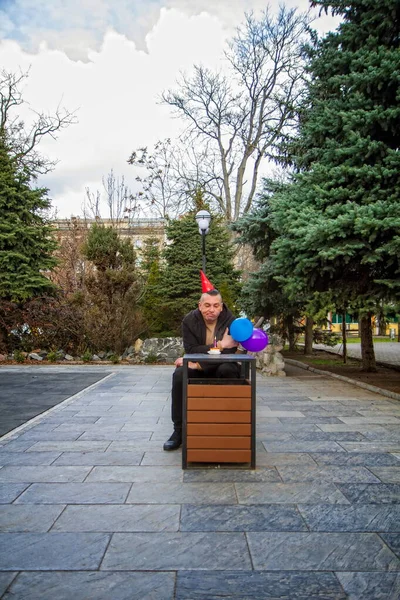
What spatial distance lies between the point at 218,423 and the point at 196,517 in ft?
3.25

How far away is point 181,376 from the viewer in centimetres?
438

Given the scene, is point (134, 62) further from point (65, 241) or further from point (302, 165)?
point (65, 241)

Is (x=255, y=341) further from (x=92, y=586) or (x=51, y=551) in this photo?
(x=92, y=586)

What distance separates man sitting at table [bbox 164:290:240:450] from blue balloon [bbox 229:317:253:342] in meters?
0.23

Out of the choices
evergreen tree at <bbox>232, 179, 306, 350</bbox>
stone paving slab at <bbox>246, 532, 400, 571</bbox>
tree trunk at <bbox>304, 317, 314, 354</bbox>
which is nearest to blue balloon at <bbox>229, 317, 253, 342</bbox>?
stone paving slab at <bbox>246, 532, 400, 571</bbox>

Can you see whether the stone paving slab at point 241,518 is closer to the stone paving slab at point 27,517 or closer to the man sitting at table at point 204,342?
the stone paving slab at point 27,517

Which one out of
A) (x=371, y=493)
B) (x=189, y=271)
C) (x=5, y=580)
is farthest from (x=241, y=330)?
(x=189, y=271)

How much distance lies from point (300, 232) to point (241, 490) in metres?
5.32

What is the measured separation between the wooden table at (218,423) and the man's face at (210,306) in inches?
31.2

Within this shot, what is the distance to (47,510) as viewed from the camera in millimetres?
2914

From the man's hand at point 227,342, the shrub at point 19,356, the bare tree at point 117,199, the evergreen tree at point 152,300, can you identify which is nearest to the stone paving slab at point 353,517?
the man's hand at point 227,342

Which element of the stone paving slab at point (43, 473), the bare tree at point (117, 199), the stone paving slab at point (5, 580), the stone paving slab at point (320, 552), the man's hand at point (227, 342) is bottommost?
the stone paving slab at point (43, 473)

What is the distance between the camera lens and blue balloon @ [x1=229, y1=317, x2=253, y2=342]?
4121 mm

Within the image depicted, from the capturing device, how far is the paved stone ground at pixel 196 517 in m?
2.08
